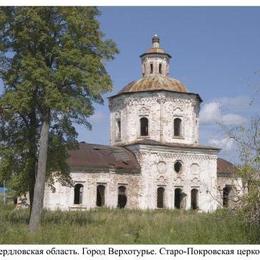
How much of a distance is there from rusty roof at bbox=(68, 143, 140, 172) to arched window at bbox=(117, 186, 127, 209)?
1.38 m

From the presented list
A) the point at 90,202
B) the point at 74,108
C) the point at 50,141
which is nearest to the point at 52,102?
the point at 74,108

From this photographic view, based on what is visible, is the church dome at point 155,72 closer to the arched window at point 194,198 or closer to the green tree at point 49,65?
the arched window at point 194,198

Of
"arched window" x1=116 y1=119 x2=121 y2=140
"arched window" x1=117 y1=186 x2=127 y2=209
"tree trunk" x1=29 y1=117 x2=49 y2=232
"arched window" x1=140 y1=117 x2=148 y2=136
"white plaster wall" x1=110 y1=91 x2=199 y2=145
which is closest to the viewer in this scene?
"tree trunk" x1=29 y1=117 x2=49 y2=232

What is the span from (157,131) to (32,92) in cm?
2085

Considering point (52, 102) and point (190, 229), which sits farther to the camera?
point (52, 102)

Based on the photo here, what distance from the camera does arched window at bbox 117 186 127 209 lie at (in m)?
35.4

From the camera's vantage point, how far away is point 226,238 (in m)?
12.3

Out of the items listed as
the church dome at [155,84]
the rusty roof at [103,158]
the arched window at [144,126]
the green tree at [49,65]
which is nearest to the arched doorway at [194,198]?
the rusty roof at [103,158]

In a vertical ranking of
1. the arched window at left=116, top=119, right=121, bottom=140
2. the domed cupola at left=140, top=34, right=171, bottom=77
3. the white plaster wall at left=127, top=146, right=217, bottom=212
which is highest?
the domed cupola at left=140, top=34, right=171, bottom=77

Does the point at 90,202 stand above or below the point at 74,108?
below

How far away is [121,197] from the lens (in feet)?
117

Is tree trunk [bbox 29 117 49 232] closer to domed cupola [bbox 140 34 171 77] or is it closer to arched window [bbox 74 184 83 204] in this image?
arched window [bbox 74 184 83 204]

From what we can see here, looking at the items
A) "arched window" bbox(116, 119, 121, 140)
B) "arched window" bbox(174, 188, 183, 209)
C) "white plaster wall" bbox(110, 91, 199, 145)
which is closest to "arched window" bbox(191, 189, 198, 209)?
"arched window" bbox(174, 188, 183, 209)
